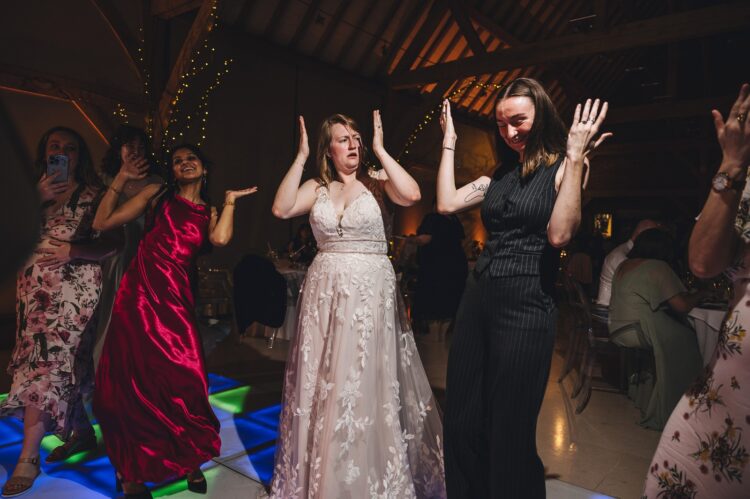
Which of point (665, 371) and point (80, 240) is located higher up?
point (80, 240)

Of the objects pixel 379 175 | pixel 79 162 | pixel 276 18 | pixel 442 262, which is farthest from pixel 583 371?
pixel 276 18

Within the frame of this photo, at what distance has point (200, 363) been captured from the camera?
8.23 ft

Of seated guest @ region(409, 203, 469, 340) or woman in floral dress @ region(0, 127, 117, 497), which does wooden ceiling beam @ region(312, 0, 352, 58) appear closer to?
seated guest @ region(409, 203, 469, 340)

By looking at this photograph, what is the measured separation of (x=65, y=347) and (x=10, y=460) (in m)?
0.74

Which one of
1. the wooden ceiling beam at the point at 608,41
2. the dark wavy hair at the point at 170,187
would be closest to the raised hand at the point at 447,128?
the dark wavy hair at the point at 170,187

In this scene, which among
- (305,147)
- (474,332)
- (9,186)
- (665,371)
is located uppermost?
A: (305,147)

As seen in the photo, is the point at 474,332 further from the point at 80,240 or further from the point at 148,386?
the point at 80,240

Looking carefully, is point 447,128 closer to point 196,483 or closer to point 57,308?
point 196,483

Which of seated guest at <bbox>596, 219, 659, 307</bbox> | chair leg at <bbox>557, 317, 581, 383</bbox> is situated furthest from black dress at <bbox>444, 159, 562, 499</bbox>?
seated guest at <bbox>596, 219, 659, 307</bbox>

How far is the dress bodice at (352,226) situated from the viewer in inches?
87.4

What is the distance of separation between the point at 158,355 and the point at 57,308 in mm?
665

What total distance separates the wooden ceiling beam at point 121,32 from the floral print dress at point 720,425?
7.33 metres

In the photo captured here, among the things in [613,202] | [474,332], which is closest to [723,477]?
[474,332]

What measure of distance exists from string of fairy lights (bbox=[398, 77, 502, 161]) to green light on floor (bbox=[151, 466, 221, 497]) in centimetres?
844
